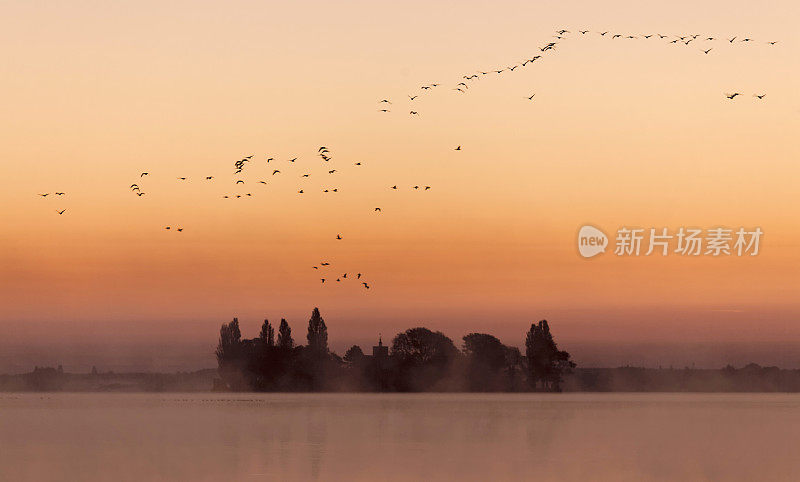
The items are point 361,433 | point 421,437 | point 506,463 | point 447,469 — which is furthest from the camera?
point 361,433

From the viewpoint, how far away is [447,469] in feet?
179

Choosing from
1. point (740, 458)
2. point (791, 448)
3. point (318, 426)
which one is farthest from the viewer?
point (318, 426)

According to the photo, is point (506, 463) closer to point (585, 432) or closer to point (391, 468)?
point (391, 468)

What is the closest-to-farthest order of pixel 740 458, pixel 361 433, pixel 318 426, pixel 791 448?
1. pixel 740 458
2. pixel 791 448
3. pixel 361 433
4. pixel 318 426

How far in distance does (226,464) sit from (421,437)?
25.3m

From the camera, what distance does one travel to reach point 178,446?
71938 mm

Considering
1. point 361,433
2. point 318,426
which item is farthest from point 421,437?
point 318,426

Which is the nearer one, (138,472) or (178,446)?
(138,472)

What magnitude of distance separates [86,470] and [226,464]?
656 cm

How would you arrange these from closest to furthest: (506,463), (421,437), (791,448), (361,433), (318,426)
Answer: (506,463)
(791,448)
(421,437)
(361,433)
(318,426)

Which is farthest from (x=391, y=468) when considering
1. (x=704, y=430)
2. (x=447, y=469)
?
(x=704, y=430)

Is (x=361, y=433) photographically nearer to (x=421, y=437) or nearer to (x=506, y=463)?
(x=421, y=437)

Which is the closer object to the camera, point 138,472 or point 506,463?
point 138,472

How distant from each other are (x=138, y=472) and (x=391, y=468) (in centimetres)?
1142
